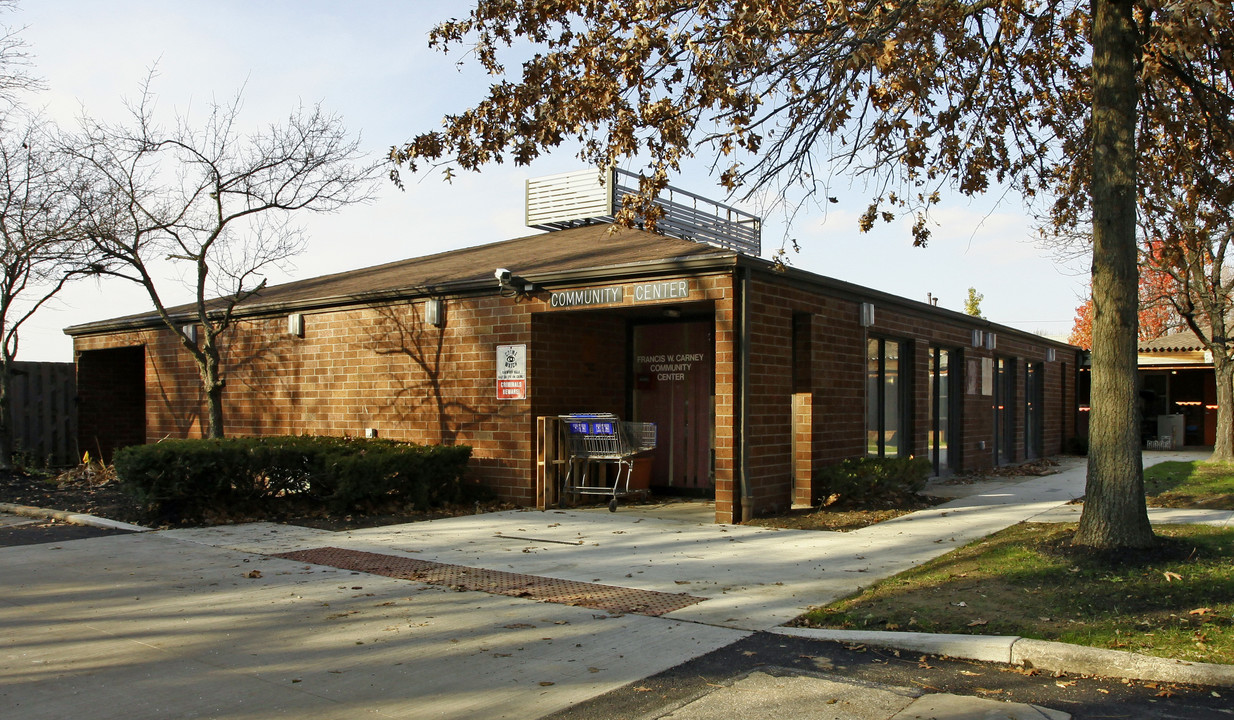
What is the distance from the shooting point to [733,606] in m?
7.19

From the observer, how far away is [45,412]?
20.4 meters

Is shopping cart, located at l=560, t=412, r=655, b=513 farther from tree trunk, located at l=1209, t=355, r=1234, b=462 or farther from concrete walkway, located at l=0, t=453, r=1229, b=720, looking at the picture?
tree trunk, located at l=1209, t=355, r=1234, b=462

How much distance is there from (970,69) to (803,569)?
6.70m

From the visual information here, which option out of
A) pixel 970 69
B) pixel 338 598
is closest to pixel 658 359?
pixel 970 69

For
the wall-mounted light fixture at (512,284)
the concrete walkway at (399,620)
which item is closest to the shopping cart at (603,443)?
the concrete walkway at (399,620)

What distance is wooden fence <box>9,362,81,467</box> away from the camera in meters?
20.0

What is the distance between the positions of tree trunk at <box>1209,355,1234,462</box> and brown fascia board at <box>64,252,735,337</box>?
14.5 metres

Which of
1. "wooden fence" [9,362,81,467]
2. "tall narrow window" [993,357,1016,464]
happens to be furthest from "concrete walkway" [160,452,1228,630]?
"wooden fence" [9,362,81,467]

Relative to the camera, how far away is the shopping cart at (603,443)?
1258 centimetres

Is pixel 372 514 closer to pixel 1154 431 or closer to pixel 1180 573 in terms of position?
pixel 1180 573

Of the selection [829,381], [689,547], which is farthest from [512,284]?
[689,547]

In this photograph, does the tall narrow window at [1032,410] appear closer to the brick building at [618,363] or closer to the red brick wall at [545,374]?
the brick building at [618,363]

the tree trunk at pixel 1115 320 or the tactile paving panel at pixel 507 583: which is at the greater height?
the tree trunk at pixel 1115 320

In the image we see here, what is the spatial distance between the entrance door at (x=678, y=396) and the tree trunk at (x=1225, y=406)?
12567 millimetres
